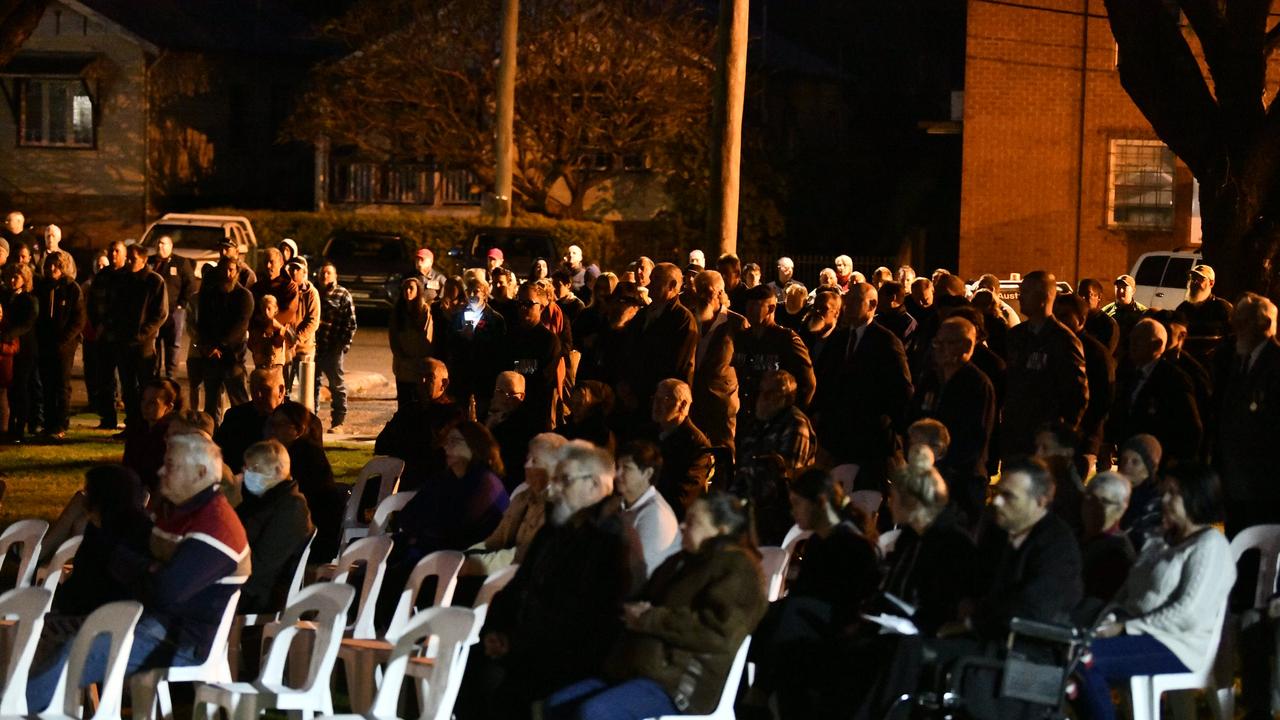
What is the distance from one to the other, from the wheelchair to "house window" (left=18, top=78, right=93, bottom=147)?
125ft

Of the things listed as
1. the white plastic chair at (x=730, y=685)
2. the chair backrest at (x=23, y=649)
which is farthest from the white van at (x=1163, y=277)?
the chair backrest at (x=23, y=649)

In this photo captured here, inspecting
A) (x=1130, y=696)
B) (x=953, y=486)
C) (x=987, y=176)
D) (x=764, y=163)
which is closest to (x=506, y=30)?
(x=987, y=176)

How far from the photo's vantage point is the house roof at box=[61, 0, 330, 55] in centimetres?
4222

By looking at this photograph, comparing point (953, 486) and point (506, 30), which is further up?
point (506, 30)

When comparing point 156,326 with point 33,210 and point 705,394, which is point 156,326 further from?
point 33,210

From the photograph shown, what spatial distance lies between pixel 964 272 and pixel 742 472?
2401cm

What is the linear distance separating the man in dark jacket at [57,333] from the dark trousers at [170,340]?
1222mm

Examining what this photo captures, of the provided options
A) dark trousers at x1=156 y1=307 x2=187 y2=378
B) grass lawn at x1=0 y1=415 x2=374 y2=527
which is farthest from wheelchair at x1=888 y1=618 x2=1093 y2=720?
dark trousers at x1=156 y1=307 x2=187 y2=378

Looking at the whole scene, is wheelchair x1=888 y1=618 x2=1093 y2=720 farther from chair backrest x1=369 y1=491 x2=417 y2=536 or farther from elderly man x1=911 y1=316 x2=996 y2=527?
chair backrest x1=369 y1=491 x2=417 y2=536

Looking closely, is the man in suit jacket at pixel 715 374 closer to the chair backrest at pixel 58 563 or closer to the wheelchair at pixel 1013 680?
the chair backrest at pixel 58 563

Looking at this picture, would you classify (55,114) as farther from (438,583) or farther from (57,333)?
(438,583)

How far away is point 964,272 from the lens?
32875mm

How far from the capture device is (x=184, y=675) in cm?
724

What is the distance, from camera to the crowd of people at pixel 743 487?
6945mm
